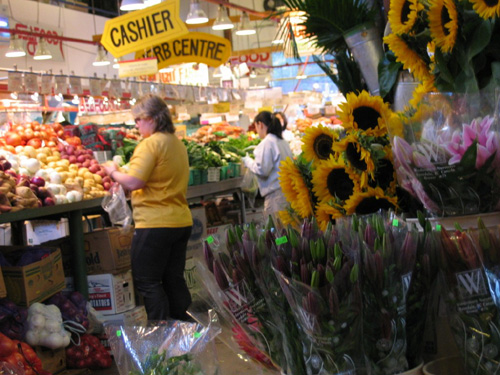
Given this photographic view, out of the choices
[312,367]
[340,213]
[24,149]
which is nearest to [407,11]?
[340,213]

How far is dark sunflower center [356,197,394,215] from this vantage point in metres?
1.85

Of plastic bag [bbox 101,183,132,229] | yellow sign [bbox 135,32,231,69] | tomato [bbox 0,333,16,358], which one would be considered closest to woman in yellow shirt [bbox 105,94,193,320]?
plastic bag [bbox 101,183,132,229]

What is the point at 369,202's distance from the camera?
6.10ft

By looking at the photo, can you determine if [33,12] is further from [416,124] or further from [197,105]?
[416,124]

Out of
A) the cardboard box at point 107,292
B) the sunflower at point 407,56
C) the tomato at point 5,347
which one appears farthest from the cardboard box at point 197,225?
the sunflower at point 407,56

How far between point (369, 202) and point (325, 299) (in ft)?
2.58

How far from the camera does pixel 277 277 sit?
1.18 metres

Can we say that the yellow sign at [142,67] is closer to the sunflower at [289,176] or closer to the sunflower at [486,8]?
the sunflower at [289,176]

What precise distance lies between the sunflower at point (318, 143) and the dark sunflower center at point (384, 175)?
0.23m

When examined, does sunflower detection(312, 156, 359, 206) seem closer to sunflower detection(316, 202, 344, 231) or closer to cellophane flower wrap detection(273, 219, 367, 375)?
sunflower detection(316, 202, 344, 231)

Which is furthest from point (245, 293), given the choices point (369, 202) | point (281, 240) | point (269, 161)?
point (269, 161)

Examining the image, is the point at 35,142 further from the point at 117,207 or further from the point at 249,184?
the point at 249,184

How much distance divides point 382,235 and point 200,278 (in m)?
0.41

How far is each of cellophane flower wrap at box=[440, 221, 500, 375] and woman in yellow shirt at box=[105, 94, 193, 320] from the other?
10.8ft
